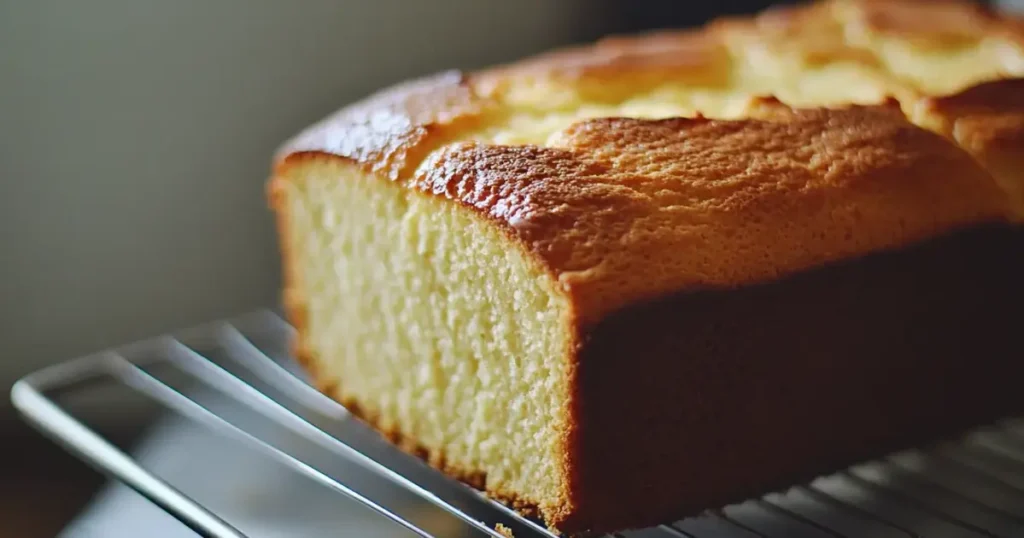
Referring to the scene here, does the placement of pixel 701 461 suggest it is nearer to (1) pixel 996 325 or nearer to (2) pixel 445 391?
(2) pixel 445 391

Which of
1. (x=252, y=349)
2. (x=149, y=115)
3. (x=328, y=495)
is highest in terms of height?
(x=149, y=115)

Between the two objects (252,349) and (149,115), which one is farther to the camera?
(149,115)

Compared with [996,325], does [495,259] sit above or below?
below

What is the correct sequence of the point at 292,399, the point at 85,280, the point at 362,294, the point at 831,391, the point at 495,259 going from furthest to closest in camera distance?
the point at 85,280
the point at 292,399
the point at 362,294
the point at 831,391
the point at 495,259

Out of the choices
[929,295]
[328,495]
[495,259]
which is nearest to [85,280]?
[328,495]

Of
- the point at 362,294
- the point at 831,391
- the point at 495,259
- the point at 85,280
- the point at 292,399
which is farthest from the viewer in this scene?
the point at 85,280

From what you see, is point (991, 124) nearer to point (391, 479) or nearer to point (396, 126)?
point (396, 126)

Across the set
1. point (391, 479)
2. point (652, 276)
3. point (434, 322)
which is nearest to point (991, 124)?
point (652, 276)
